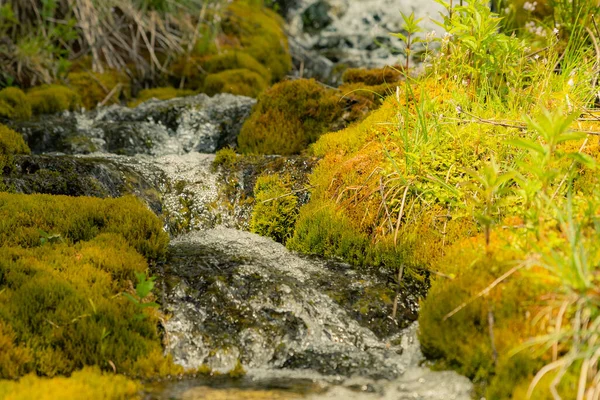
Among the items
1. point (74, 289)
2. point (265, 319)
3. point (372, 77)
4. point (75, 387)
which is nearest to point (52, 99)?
point (372, 77)

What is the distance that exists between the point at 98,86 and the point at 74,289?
759 centimetres

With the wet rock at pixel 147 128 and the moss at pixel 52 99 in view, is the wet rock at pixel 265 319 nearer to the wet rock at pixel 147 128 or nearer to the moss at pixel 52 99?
the wet rock at pixel 147 128

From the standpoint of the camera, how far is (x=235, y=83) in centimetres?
1103

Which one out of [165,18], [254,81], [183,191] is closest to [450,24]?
[183,191]

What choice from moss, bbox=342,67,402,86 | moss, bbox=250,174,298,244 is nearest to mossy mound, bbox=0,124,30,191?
moss, bbox=250,174,298,244

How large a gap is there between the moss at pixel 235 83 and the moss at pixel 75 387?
7.86 meters

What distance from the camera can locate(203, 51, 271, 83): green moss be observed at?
1183cm

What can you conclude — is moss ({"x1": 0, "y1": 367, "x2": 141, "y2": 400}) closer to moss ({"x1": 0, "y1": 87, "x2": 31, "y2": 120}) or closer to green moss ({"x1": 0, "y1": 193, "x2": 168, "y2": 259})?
green moss ({"x1": 0, "y1": 193, "x2": 168, "y2": 259})

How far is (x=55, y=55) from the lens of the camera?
11.2 meters

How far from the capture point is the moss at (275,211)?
19.7 feet

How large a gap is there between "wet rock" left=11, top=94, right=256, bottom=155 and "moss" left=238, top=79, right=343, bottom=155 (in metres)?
0.55

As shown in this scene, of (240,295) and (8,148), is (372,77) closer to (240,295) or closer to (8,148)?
(8,148)

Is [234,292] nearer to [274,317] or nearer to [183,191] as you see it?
[274,317]

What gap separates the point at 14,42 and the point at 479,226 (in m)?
9.73
